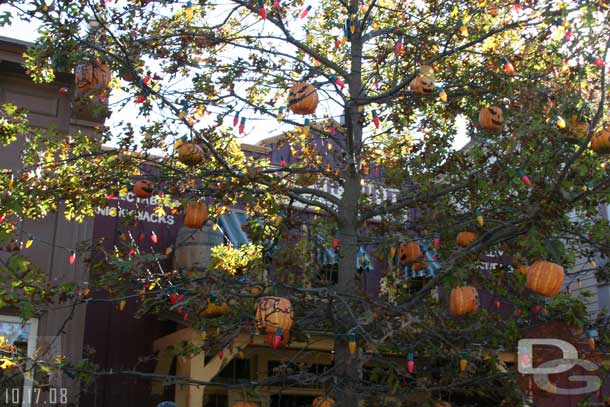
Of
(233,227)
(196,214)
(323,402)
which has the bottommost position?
(323,402)

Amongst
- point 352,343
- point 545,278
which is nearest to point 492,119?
point 545,278

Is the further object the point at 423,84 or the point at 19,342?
the point at 19,342

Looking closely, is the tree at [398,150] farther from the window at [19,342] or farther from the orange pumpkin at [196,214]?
the window at [19,342]

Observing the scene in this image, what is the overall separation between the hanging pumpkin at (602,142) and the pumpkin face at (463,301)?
1.64m

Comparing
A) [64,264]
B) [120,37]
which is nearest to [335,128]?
[120,37]

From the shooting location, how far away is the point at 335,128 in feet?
28.0

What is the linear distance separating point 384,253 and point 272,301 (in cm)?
128

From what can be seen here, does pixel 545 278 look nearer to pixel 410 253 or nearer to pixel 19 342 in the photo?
pixel 410 253

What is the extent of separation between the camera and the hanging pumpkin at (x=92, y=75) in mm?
6477

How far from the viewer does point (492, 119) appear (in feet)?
22.6

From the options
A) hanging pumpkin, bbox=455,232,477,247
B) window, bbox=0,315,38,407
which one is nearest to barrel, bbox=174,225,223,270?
window, bbox=0,315,38,407

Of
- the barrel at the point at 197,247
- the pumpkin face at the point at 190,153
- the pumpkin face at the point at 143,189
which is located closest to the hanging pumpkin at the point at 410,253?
the pumpkin face at the point at 190,153

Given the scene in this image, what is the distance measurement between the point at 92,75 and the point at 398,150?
4.21 metres

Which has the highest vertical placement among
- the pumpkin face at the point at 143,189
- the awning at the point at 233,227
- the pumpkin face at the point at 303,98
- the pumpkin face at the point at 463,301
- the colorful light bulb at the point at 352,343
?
the pumpkin face at the point at 303,98
